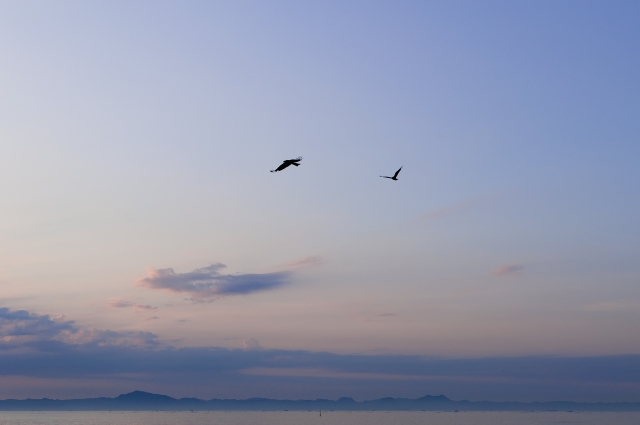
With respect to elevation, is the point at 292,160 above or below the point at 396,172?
below

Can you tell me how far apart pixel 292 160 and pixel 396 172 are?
34413 millimetres

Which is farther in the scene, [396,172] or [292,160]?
[396,172]

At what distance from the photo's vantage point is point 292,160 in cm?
4538

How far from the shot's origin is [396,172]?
255 feet
